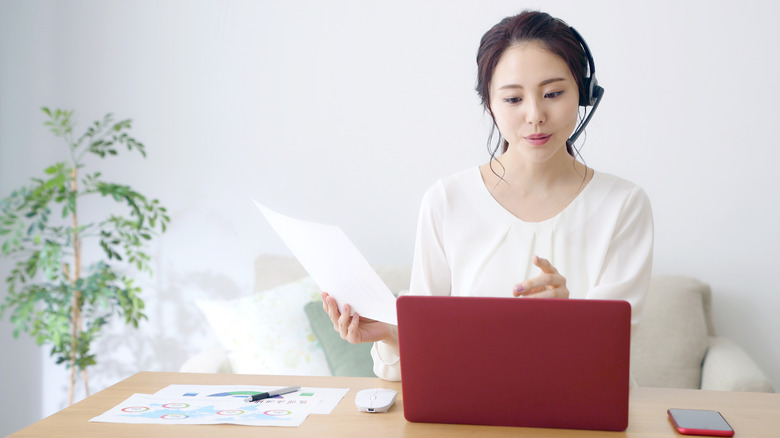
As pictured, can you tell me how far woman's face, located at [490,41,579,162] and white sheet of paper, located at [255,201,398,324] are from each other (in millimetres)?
433

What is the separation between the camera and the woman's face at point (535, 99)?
1300mm

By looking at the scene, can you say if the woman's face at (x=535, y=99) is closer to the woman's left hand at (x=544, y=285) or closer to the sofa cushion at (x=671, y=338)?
the woman's left hand at (x=544, y=285)

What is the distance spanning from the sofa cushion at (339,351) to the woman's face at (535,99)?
103 cm

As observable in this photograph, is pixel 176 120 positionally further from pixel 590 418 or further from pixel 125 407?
pixel 590 418

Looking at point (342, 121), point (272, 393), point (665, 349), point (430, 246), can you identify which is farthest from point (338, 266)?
point (342, 121)

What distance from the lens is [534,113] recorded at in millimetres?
1278

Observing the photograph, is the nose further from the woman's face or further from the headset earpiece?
the headset earpiece

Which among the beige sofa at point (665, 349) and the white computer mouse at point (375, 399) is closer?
the white computer mouse at point (375, 399)

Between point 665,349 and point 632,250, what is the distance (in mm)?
1066

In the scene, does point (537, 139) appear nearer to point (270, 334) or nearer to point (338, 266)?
point (338, 266)

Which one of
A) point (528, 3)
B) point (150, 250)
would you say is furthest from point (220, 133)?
point (528, 3)

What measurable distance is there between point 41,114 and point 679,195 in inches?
96.0

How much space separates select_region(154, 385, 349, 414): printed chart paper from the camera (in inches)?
45.1

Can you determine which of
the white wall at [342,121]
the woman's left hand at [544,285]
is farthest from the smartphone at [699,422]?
the white wall at [342,121]
